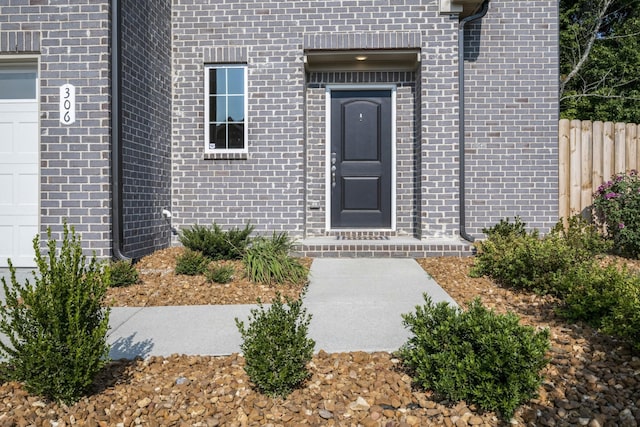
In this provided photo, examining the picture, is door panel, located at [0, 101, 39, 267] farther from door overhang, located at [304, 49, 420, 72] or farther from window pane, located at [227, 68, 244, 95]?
door overhang, located at [304, 49, 420, 72]

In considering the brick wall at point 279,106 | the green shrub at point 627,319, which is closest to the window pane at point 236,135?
the brick wall at point 279,106

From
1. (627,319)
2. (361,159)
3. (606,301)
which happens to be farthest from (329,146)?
(627,319)

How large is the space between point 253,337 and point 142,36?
5.21m

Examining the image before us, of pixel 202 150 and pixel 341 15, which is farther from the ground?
pixel 341 15

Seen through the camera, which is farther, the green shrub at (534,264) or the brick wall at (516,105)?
the brick wall at (516,105)

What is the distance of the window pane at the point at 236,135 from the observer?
7211 mm

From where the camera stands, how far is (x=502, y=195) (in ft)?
24.1

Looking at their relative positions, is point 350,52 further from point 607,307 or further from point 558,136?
point 607,307

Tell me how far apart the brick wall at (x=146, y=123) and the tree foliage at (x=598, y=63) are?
39.5 feet

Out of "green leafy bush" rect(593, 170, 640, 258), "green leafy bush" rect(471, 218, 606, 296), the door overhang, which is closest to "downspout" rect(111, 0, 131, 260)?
the door overhang

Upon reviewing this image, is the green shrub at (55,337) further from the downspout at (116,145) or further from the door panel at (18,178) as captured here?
the door panel at (18,178)

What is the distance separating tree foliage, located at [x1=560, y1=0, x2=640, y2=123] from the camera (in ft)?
46.1

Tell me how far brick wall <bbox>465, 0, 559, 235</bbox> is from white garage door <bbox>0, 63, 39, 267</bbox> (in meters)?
5.95

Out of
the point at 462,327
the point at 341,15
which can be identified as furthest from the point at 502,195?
A: the point at 462,327
